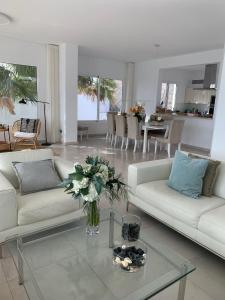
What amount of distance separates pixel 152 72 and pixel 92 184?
732 cm

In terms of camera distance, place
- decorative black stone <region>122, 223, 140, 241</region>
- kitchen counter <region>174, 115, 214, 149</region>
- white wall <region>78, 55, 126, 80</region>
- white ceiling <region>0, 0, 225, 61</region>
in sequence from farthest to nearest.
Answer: white wall <region>78, 55, 126, 80</region> → kitchen counter <region>174, 115, 214, 149</region> → white ceiling <region>0, 0, 225, 61</region> → decorative black stone <region>122, 223, 140, 241</region>

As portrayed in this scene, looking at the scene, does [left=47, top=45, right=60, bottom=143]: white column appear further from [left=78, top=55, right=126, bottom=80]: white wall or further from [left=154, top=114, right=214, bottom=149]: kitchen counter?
[left=154, top=114, right=214, bottom=149]: kitchen counter

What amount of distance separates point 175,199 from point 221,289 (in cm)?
77

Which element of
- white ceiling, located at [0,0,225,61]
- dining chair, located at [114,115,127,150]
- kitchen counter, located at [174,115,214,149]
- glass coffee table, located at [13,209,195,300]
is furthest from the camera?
kitchen counter, located at [174,115,214,149]

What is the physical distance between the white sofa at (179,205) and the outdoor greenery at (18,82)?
4.85 meters

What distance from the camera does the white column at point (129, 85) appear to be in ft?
28.6

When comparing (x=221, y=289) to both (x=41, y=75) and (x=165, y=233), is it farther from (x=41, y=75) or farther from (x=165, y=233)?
(x=41, y=75)

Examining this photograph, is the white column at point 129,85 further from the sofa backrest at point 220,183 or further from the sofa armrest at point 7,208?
the sofa armrest at point 7,208

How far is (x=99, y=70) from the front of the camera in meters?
8.12

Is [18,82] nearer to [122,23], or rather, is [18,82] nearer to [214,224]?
[122,23]

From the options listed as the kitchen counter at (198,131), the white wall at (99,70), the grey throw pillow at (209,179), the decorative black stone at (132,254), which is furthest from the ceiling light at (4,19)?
the kitchen counter at (198,131)

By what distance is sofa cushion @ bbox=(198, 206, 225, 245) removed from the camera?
5.94ft

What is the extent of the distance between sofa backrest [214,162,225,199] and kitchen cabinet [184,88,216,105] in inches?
246

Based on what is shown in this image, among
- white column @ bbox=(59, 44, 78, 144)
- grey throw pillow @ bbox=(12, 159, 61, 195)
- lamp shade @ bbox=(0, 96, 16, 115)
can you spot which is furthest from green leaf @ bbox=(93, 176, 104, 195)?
lamp shade @ bbox=(0, 96, 16, 115)
